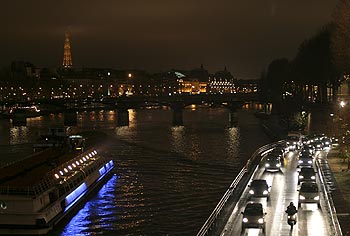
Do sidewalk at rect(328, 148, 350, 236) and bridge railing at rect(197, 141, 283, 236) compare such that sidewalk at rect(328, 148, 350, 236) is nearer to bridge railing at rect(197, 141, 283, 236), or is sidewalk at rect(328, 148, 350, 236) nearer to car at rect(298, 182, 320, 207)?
car at rect(298, 182, 320, 207)

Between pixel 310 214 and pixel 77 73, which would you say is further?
pixel 77 73

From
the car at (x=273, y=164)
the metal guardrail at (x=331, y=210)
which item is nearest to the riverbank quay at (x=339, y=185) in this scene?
the metal guardrail at (x=331, y=210)

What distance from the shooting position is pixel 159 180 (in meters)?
33.5

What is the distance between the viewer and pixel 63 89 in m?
133

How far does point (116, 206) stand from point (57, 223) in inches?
154

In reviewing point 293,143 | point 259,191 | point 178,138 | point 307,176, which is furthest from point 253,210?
point 178,138

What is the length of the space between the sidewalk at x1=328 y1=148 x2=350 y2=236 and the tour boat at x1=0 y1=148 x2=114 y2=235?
1042 centimetres

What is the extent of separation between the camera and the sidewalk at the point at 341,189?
1906 cm

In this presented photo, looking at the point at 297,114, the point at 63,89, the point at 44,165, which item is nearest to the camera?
the point at 44,165

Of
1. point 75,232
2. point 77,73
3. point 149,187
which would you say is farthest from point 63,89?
point 75,232

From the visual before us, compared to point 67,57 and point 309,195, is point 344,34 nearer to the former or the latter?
point 309,195

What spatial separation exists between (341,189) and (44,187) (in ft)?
39.5

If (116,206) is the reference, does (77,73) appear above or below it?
above

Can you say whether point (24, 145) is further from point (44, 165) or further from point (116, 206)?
point (116, 206)
